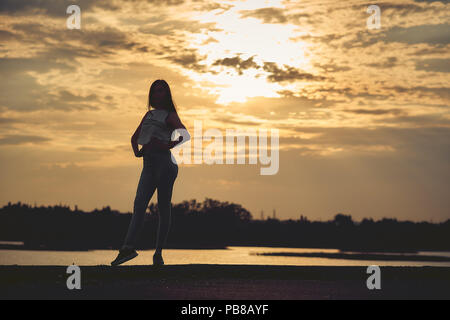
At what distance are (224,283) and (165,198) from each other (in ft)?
6.37

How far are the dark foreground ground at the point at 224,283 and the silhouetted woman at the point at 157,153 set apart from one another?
853mm

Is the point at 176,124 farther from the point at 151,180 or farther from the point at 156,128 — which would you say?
the point at 151,180

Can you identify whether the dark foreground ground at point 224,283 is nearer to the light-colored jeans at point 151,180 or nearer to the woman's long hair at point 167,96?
the light-colored jeans at point 151,180

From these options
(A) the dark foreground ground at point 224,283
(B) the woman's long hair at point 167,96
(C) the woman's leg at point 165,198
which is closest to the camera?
(A) the dark foreground ground at point 224,283

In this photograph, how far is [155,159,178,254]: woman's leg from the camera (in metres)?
9.69

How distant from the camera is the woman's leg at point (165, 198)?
969cm

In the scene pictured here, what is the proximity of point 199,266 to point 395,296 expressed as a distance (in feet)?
11.4

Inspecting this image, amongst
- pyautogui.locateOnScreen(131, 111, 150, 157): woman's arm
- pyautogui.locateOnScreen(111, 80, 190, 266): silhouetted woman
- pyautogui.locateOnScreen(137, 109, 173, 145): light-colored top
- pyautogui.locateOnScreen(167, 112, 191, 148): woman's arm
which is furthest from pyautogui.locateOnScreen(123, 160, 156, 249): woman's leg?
pyautogui.locateOnScreen(167, 112, 191, 148): woman's arm

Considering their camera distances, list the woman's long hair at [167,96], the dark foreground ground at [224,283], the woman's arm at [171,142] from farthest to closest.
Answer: the woman's long hair at [167,96] < the woman's arm at [171,142] < the dark foreground ground at [224,283]

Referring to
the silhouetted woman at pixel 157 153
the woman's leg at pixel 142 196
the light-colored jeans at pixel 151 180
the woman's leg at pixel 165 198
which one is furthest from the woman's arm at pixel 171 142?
the woman's leg at pixel 142 196

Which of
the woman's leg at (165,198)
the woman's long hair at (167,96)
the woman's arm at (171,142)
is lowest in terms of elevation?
the woman's leg at (165,198)

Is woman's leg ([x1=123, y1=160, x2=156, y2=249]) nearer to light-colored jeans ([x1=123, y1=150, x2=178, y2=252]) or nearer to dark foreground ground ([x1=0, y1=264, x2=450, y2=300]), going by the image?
light-colored jeans ([x1=123, y1=150, x2=178, y2=252])

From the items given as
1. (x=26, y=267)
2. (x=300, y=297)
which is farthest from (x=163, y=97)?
(x=300, y=297)

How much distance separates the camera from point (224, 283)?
8.53 metres
